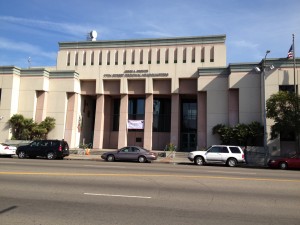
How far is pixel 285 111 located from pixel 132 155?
1326 cm

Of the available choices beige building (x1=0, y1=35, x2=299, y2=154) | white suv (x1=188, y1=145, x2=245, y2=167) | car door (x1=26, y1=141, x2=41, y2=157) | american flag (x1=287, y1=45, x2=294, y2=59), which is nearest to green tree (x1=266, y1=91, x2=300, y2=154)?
white suv (x1=188, y1=145, x2=245, y2=167)

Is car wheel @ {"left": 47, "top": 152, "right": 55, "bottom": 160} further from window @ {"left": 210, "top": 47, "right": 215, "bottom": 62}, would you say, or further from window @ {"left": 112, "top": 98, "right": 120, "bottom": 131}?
window @ {"left": 210, "top": 47, "right": 215, "bottom": 62}

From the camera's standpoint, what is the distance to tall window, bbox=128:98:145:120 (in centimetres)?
4319

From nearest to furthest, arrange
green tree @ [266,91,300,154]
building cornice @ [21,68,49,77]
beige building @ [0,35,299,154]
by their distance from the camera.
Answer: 1. green tree @ [266,91,300,154]
2. beige building @ [0,35,299,154]
3. building cornice @ [21,68,49,77]

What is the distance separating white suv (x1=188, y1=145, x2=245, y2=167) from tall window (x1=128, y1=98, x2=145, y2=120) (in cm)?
1952

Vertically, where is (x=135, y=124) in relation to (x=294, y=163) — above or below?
above

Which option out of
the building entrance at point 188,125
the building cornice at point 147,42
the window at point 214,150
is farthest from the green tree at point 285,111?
the building entrance at point 188,125

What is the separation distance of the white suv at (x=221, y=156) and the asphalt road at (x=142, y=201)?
11265 millimetres

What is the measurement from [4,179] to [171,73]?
29427mm

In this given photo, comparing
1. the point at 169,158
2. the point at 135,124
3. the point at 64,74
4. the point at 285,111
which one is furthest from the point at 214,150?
the point at 64,74

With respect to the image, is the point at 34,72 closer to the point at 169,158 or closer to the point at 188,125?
the point at 188,125

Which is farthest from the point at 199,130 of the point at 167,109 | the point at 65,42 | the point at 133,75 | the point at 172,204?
the point at 172,204

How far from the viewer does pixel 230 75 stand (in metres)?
35.2

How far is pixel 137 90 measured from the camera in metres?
40.9
